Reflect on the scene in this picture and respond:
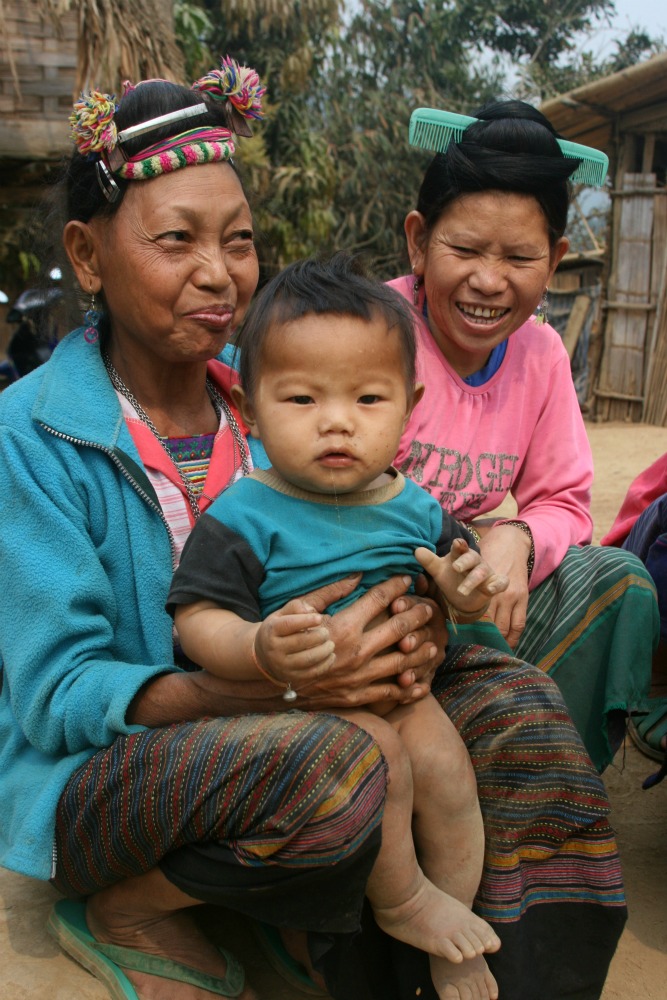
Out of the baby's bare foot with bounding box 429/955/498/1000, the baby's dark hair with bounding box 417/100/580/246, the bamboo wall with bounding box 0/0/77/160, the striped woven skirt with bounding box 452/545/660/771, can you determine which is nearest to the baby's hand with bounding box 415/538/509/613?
the striped woven skirt with bounding box 452/545/660/771

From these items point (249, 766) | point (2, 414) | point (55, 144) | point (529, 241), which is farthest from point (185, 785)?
point (55, 144)

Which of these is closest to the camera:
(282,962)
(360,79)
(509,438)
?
(282,962)

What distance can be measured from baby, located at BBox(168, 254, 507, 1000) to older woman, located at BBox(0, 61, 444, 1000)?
0.29 ft

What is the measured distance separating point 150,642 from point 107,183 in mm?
1052

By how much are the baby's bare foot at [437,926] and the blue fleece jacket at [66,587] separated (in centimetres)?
64

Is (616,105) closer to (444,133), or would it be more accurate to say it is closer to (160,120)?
(444,133)

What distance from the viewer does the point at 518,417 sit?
2.79 m

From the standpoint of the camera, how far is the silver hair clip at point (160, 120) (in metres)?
2.19

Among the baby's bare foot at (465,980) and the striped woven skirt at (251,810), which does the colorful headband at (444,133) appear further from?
the baby's bare foot at (465,980)

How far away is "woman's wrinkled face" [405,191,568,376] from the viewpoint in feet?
8.27

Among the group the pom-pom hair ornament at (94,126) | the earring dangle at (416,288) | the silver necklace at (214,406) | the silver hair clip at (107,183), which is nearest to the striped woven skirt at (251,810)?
the silver necklace at (214,406)

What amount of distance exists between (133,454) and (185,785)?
0.76m

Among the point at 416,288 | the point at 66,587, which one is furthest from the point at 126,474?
the point at 416,288

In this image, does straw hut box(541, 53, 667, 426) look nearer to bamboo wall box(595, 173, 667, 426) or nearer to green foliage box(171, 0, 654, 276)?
bamboo wall box(595, 173, 667, 426)
